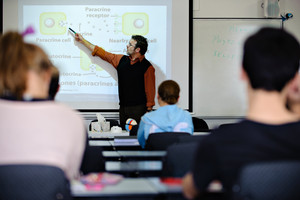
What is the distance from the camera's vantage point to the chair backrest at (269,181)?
1.03 metres

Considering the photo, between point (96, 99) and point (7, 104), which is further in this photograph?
point (96, 99)

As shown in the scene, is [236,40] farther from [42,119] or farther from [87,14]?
[42,119]

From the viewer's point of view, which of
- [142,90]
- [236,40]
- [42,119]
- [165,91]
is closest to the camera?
[42,119]

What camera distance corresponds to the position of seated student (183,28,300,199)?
1.07 metres

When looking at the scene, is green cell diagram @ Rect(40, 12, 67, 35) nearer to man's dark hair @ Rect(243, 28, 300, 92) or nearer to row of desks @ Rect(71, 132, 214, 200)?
row of desks @ Rect(71, 132, 214, 200)

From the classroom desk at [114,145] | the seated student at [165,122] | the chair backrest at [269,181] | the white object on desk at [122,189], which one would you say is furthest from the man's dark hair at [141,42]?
the chair backrest at [269,181]

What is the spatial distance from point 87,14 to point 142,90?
1240 millimetres

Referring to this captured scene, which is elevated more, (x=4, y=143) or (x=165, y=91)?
(x=165, y=91)

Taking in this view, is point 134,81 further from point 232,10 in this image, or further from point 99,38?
point 232,10

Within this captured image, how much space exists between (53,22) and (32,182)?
3.91 m

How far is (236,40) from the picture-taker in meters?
4.94

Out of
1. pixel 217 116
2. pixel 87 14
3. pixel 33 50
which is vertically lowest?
pixel 217 116

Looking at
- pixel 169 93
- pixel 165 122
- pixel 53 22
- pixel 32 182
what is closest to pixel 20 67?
pixel 32 182

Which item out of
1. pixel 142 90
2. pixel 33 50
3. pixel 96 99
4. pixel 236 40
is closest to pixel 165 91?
pixel 33 50
